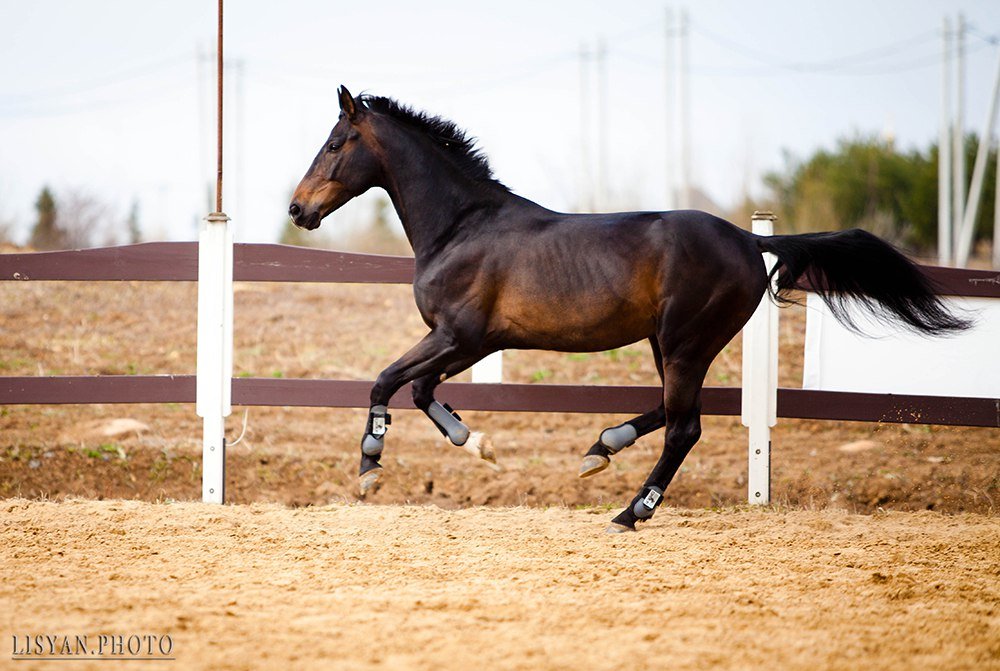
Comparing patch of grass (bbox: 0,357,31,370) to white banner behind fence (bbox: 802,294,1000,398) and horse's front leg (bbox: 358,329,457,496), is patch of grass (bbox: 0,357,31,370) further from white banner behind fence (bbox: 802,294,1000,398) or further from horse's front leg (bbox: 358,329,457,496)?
white banner behind fence (bbox: 802,294,1000,398)

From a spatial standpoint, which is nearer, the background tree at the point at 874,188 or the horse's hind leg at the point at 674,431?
the horse's hind leg at the point at 674,431

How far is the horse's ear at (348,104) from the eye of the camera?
5307 millimetres

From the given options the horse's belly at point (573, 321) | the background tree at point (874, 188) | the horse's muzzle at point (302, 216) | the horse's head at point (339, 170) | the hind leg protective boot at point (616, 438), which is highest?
the background tree at point (874, 188)

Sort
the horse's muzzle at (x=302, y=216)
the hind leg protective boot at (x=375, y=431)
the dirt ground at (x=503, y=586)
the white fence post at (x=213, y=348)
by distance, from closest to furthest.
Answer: the dirt ground at (x=503, y=586), the hind leg protective boot at (x=375, y=431), the horse's muzzle at (x=302, y=216), the white fence post at (x=213, y=348)

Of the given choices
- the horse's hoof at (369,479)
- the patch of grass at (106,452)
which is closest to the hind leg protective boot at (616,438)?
the horse's hoof at (369,479)

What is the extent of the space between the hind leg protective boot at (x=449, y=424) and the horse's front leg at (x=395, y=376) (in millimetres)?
215

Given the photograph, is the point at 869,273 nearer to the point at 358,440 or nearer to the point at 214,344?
the point at 214,344

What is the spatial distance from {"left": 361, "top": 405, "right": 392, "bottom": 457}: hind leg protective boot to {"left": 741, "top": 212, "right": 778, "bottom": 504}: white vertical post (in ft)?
7.80

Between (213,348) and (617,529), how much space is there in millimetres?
2767

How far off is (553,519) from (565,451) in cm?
288

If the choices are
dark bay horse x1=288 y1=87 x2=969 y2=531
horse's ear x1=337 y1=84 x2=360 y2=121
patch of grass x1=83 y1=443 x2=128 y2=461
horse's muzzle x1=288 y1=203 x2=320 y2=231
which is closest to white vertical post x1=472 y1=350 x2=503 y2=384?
dark bay horse x1=288 y1=87 x2=969 y2=531

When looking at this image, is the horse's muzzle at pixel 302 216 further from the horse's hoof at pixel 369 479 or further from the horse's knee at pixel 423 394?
the horse's hoof at pixel 369 479

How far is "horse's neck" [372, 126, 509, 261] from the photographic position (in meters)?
5.37

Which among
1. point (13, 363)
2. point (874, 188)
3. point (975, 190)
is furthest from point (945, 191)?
point (13, 363)
